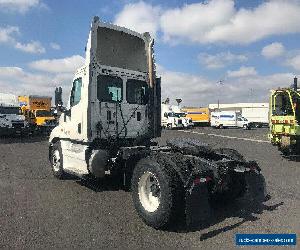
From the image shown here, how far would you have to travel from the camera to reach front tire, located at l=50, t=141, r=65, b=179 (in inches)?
378

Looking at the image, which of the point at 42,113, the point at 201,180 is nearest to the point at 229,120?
the point at 42,113

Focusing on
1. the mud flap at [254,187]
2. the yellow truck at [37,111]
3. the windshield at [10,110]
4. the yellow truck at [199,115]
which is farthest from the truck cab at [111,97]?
the yellow truck at [199,115]

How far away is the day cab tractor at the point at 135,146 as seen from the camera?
5.68m

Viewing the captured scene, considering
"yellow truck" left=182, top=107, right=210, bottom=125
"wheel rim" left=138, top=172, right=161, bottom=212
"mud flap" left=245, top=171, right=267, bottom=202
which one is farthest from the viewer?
"yellow truck" left=182, top=107, right=210, bottom=125

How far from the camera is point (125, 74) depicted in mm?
8820

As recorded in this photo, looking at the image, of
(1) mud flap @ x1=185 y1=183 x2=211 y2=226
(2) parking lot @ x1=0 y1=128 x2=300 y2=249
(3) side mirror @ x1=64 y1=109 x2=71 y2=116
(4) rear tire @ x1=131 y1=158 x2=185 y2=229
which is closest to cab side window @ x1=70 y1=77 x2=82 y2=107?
(3) side mirror @ x1=64 y1=109 x2=71 y2=116

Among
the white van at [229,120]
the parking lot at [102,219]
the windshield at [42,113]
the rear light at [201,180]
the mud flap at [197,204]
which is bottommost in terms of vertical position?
the parking lot at [102,219]

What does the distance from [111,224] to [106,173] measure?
2139mm

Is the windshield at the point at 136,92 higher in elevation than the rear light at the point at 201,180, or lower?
higher

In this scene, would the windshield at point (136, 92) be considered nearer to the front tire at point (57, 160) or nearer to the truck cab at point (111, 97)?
the truck cab at point (111, 97)

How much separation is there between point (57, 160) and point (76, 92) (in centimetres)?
231

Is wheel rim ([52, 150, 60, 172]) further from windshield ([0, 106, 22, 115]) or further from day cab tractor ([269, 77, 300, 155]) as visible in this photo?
windshield ([0, 106, 22, 115])

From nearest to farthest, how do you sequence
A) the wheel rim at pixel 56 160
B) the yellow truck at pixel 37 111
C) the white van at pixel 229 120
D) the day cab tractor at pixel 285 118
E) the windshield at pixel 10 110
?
1. the wheel rim at pixel 56 160
2. the day cab tractor at pixel 285 118
3. the windshield at pixel 10 110
4. the yellow truck at pixel 37 111
5. the white van at pixel 229 120

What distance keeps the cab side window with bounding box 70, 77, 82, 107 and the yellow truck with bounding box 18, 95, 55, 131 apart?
21.0 metres
